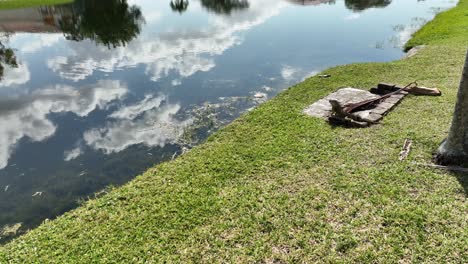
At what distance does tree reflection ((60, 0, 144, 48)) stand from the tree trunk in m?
22.4

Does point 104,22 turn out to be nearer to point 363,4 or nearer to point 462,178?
point 363,4

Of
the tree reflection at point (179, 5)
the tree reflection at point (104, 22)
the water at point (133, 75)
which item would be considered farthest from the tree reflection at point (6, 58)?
the tree reflection at point (179, 5)

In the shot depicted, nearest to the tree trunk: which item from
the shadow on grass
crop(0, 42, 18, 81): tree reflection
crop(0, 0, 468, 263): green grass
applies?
the shadow on grass

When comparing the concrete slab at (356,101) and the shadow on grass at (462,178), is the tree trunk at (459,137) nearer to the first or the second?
the shadow on grass at (462,178)

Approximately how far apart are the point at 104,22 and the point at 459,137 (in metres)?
31.4

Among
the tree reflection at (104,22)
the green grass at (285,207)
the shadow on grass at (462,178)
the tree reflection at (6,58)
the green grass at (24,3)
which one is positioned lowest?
the green grass at (285,207)

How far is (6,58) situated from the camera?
2339 centimetres

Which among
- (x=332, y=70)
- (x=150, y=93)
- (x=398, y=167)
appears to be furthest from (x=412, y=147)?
(x=150, y=93)

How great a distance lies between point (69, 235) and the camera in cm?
760

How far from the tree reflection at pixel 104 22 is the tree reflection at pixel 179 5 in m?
4.14

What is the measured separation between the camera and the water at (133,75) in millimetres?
11586

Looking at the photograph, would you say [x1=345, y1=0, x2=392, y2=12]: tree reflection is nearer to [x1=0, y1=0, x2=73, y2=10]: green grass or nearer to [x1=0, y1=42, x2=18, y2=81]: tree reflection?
[x1=0, y1=42, x2=18, y2=81]: tree reflection

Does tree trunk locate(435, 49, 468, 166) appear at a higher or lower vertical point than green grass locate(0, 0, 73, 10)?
lower

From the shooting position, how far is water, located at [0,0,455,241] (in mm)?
11586
